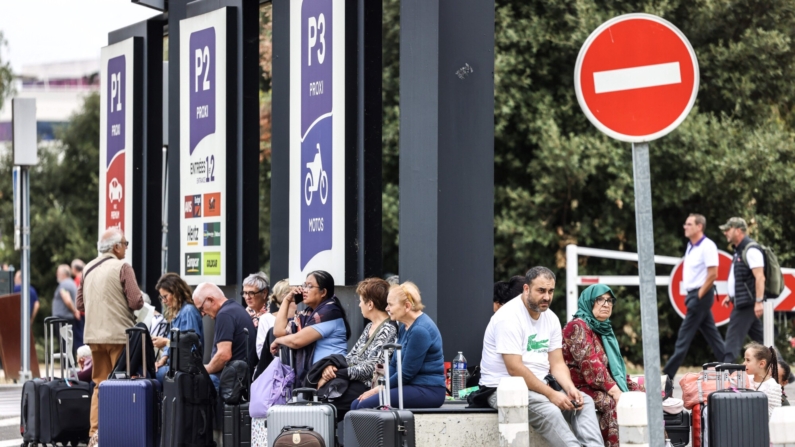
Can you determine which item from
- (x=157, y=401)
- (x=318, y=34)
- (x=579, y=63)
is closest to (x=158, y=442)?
(x=157, y=401)

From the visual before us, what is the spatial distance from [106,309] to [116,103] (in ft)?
13.5

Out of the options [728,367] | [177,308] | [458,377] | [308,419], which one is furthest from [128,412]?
[728,367]

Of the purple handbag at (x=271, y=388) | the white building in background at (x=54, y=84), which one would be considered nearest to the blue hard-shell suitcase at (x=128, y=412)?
the purple handbag at (x=271, y=388)

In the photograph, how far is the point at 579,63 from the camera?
6.12 meters

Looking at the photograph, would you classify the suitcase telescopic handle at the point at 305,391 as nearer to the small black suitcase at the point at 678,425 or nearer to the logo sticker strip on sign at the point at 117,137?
the small black suitcase at the point at 678,425

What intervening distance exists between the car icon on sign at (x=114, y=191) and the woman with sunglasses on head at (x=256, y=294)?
12.6ft

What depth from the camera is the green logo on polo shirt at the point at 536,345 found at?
28.6 ft

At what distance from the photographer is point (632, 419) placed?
7449mm

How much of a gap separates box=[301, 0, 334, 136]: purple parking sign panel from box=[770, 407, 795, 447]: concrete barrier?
4203mm

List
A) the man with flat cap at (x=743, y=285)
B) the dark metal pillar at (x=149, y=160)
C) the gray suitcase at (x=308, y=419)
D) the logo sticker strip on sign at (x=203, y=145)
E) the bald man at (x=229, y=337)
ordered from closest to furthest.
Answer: the gray suitcase at (x=308, y=419) < the bald man at (x=229, y=337) < the logo sticker strip on sign at (x=203, y=145) < the man with flat cap at (x=743, y=285) < the dark metal pillar at (x=149, y=160)

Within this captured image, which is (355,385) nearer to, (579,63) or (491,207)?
(491,207)

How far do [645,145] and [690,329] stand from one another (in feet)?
27.4

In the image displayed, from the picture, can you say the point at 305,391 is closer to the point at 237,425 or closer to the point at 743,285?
the point at 237,425

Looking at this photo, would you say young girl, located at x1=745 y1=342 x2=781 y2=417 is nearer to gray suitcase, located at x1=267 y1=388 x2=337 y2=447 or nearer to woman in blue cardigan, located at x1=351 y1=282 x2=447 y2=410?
woman in blue cardigan, located at x1=351 y1=282 x2=447 y2=410
